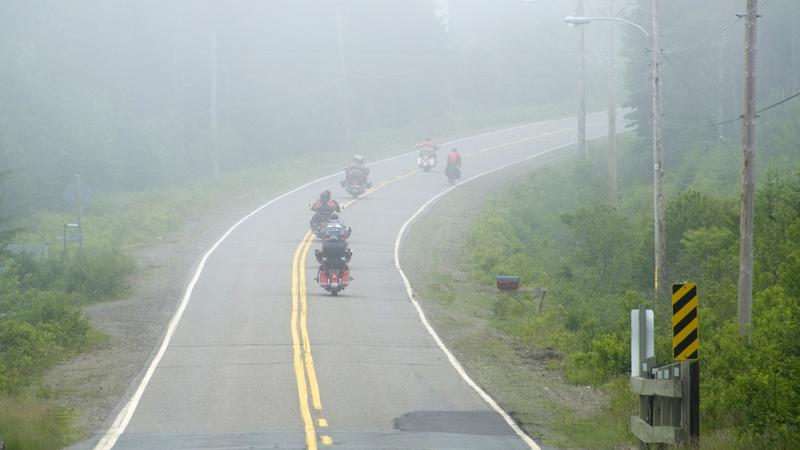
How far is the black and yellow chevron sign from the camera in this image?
13180 mm

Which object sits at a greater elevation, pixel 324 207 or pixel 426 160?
pixel 426 160

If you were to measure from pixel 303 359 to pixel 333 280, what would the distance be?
27.7 feet

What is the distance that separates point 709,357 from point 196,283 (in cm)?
1942

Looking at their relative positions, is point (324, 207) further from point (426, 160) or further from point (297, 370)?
point (426, 160)

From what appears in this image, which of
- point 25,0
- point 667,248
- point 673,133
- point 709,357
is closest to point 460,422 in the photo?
point 709,357

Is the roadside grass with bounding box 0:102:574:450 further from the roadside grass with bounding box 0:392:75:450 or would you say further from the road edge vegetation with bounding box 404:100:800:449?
the road edge vegetation with bounding box 404:100:800:449

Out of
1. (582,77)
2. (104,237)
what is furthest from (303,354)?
(582,77)

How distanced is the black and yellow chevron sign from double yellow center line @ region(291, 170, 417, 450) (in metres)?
4.85

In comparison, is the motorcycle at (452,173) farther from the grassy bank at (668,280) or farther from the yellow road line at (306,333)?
the yellow road line at (306,333)

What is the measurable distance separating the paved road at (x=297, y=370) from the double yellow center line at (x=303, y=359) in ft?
0.11

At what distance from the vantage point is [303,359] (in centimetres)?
2197

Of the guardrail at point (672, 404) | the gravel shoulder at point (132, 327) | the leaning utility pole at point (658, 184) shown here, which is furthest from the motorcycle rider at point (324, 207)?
the guardrail at point (672, 404)

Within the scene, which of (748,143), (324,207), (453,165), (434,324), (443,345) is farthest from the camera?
(453,165)

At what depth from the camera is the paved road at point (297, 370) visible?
1581 cm
